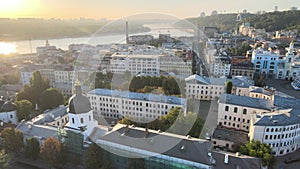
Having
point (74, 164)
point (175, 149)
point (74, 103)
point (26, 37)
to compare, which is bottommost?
point (74, 164)

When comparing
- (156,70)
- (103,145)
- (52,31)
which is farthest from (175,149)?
(52,31)

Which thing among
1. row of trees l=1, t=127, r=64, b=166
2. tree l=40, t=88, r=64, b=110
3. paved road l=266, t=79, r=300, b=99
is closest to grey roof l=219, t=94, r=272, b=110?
paved road l=266, t=79, r=300, b=99

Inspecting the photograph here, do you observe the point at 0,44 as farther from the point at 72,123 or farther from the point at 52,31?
the point at 72,123

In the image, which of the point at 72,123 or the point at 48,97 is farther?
the point at 48,97

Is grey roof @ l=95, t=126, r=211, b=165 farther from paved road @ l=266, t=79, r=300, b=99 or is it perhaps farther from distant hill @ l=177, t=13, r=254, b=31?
distant hill @ l=177, t=13, r=254, b=31

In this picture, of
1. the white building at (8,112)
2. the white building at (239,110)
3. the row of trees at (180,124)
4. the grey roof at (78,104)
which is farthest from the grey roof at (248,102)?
the white building at (8,112)

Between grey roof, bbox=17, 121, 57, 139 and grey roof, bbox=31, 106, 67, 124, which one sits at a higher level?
Result: grey roof, bbox=31, 106, 67, 124

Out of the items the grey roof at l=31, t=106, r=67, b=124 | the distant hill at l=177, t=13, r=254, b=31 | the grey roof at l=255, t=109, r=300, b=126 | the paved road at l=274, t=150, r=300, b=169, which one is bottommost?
the paved road at l=274, t=150, r=300, b=169

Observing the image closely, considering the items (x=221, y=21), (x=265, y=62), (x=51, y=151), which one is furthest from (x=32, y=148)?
(x=221, y=21)
